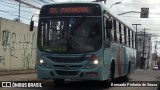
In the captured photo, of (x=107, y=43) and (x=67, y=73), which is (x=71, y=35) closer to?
(x=67, y=73)

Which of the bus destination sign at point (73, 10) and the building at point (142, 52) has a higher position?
the bus destination sign at point (73, 10)

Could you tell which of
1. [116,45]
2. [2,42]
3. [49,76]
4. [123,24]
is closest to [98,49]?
[49,76]

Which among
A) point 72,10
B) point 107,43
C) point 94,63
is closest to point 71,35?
point 72,10

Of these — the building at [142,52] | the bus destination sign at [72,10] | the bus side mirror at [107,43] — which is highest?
the bus destination sign at [72,10]

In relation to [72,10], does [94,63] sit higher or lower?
lower

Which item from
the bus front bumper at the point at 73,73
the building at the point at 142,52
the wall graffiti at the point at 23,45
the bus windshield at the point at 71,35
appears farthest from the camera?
the building at the point at 142,52

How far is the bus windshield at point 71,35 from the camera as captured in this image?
1398 centimetres

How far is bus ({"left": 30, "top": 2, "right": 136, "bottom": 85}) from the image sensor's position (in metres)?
13.9

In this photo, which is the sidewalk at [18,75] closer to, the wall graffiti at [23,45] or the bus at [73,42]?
the wall graffiti at [23,45]

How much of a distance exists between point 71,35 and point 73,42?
0.90ft

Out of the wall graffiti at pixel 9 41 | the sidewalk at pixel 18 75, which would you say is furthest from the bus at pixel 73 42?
the wall graffiti at pixel 9 41

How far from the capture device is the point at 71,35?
1409 cm

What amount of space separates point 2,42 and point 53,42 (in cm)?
832

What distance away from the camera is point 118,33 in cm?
1783
